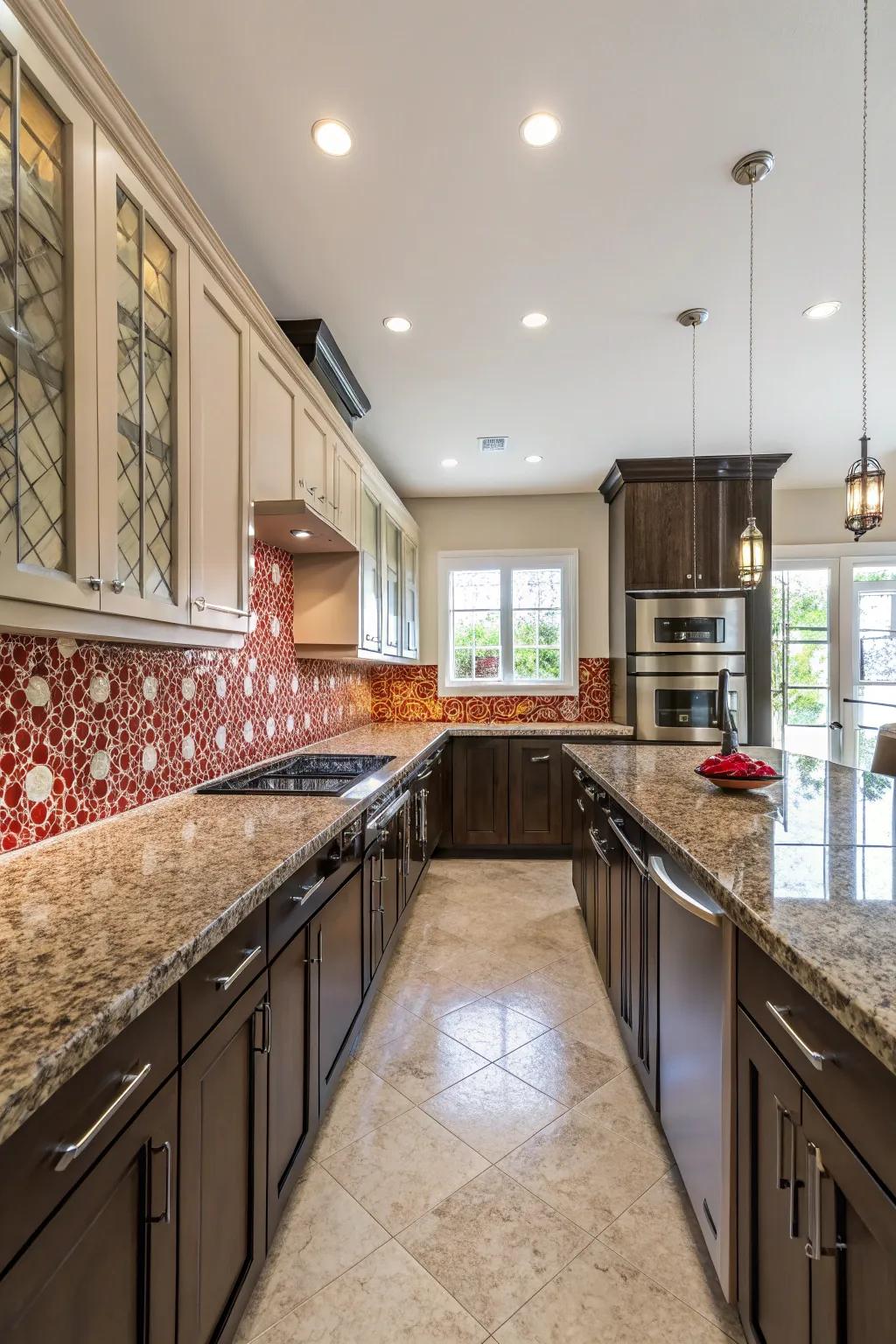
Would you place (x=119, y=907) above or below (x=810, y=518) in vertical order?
below

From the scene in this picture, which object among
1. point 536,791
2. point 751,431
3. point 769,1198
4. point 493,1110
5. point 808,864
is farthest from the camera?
point 536,791

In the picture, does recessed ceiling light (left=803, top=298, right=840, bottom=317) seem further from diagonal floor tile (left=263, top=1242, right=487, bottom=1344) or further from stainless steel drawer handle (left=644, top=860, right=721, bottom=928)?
diagonal floor tile (left=263, top=1242, right=487, bottom=1344)

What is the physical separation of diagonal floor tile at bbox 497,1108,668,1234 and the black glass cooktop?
1.17m

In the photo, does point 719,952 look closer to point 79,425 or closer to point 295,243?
point 79,425

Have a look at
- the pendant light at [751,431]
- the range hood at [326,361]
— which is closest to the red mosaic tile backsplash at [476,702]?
the pendant light at [751,431]

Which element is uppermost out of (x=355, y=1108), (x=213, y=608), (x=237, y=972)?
(x=213, y=608)

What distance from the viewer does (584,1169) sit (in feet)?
5.59

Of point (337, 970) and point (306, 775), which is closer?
point (337, 970)

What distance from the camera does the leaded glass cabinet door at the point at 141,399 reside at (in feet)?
4.16

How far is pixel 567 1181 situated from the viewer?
1.66m

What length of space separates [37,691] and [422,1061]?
171 cm

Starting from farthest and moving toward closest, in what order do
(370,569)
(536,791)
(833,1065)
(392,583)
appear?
1. (536,791)
2. (392,583)
3. (370,569)
4. (833,1065)

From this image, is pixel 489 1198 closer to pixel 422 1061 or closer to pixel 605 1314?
pixel 605 1314

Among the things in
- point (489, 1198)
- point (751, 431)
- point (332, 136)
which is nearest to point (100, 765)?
point (489, 1198)
